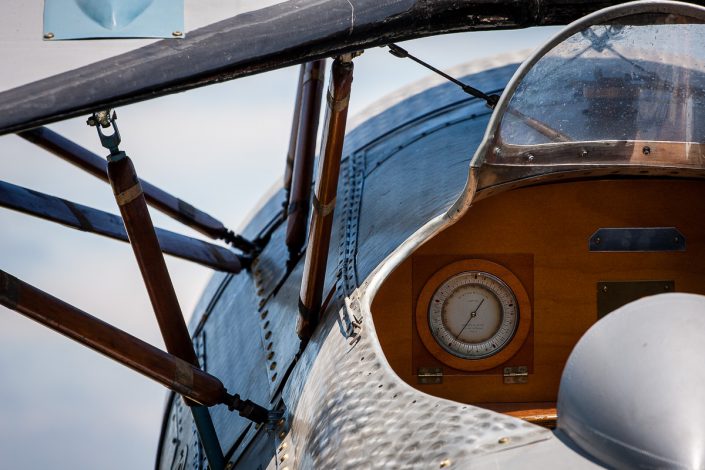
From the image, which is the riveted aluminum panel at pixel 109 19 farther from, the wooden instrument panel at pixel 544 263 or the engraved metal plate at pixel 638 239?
the engraved metal plate at pixel 638 239

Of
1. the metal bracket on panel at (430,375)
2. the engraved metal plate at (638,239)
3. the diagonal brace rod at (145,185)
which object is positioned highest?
the diagonal brace rod at (145,185)

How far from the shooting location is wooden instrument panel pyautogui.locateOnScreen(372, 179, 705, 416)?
13.9ft

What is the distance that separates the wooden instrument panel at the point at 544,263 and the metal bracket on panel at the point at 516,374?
0.04 ft

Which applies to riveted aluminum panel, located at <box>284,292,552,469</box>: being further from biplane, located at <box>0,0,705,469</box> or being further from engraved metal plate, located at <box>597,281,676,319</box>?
engraved metal plate, located at <box>597,281,676,319</box>

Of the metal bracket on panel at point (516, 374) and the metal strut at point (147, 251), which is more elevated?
the metal strut at point (147, 251)

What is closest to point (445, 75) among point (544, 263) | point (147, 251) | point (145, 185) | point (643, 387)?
point (544, 263)

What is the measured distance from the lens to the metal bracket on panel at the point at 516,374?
437 centimetres

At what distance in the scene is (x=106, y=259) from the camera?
9547 millimetres

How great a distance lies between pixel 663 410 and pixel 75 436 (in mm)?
6252

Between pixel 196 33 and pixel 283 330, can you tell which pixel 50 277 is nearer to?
pixel 283 330

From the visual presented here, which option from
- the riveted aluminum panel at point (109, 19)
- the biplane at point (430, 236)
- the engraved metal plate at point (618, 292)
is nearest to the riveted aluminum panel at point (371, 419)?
the biplane at point (430, 236)

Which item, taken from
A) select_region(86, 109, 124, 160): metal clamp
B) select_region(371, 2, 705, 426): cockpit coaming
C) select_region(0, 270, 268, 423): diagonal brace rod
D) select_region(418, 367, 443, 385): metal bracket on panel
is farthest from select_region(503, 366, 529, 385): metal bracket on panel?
select_region(86, 109, 124, 160): metal clamp

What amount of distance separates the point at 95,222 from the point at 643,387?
11.3ft

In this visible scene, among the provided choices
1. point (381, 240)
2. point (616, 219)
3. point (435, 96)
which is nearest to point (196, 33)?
point (381, 240)
